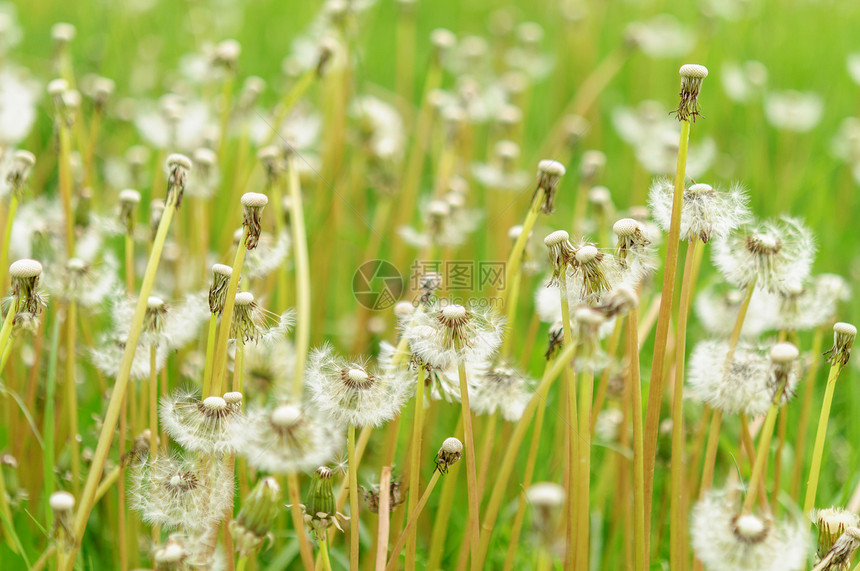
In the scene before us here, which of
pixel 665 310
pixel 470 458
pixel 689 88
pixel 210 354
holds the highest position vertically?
pixel 689 88

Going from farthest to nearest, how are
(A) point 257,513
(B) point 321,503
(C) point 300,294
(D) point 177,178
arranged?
(C) point 300,294, (D) point 177,178, (B) point 321,503, (A) point 257,513

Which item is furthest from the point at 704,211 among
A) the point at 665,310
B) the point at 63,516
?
the point at 63,516

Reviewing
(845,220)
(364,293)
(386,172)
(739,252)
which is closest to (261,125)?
(386,172)

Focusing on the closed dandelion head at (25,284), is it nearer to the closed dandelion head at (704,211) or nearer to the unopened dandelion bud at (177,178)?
the unopened dandelion bud at (177,178)

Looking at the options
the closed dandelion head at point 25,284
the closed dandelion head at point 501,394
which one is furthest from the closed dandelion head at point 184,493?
the closed dandelion head at point 501,394

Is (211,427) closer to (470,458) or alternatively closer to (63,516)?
(63,516)

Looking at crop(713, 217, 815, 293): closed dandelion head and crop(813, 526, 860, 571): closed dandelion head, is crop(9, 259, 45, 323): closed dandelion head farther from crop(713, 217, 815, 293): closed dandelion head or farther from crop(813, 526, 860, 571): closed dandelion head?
crop(813, 526, 860, 571): closed dandelion head
